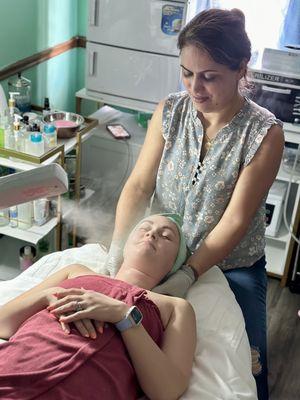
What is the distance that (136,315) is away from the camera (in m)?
1.42

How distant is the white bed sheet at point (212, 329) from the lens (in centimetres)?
145

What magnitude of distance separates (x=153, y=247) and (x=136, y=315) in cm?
33

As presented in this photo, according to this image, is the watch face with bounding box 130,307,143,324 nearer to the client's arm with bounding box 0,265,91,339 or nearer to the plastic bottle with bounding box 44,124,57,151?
the client's arm with bounding box 0,265,91,339

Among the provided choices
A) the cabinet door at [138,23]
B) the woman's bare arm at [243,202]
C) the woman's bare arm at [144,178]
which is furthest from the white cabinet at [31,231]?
the woman's bare arm at [243,202]

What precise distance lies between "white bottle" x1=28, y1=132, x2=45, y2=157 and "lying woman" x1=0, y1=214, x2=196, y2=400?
106 centimetres

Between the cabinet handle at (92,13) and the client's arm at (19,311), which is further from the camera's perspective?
the cabinet handle at (92,13)

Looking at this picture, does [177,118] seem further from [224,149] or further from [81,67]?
[81,67]

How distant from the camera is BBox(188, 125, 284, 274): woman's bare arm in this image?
5.92 ft

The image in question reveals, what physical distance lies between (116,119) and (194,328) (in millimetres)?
2075

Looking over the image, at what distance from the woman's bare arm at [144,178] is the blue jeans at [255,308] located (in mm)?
378

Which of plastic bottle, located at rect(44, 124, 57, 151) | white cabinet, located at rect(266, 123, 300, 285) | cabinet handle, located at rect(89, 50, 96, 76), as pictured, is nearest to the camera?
plastic bottle, located at rect(44, 124, 57, 151)

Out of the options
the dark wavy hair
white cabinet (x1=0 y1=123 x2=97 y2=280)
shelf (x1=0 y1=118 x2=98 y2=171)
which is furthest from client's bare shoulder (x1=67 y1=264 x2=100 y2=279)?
white cabinet (x1=0 y1=123 x2=97 y2=280)

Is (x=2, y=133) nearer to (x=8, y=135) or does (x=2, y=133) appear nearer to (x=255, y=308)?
(x=8, y=135)

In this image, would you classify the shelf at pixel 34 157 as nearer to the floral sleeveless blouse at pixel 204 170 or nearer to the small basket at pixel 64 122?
the small basket at pixel 64 122
